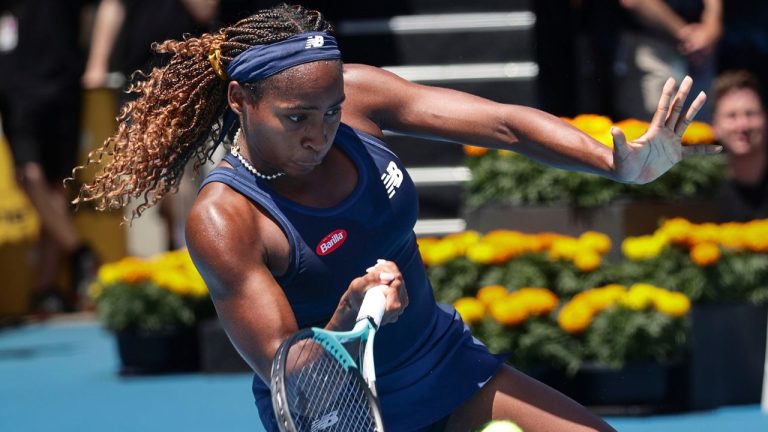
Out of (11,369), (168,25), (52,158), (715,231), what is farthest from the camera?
(52,158)

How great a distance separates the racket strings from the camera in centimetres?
297

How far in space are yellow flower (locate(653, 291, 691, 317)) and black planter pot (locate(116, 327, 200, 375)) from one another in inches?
106

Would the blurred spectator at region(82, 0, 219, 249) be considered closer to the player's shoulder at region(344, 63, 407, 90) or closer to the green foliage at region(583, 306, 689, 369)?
the green foliage at region(583, 306, 689, 369)

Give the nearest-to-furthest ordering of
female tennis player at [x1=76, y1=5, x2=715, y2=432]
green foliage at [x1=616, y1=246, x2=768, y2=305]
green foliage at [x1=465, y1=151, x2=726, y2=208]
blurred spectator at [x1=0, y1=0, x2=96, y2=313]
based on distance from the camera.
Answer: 1. female tennis player at [x1=76, y1=5, x2=715, y2=432]
2. green foliage at [x1=616, y1=246, x2=768, y2=305]
3. green foliage at [x1=465, y1=151, x2=726, y2=208]
4. blurred spectator at [x1=0, y1=0, x2=96, y2=313]

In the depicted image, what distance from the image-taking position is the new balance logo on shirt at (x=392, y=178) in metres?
3.49

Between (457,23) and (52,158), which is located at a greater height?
(457,23)

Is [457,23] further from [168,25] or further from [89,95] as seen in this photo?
[89,95]

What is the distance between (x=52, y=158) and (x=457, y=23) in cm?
311

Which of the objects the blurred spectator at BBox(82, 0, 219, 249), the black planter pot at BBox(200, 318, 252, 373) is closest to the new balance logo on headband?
the black planter pot at BBox(200, 318, 252, 373)

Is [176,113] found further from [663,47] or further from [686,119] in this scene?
[663,47]

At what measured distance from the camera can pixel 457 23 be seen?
8242 millimetres

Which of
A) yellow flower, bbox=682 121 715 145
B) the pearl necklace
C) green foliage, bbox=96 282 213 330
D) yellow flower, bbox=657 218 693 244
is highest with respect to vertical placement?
the pearl necklace

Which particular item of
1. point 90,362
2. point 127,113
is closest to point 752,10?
point 90,362

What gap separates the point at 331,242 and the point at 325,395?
424 millimetres
